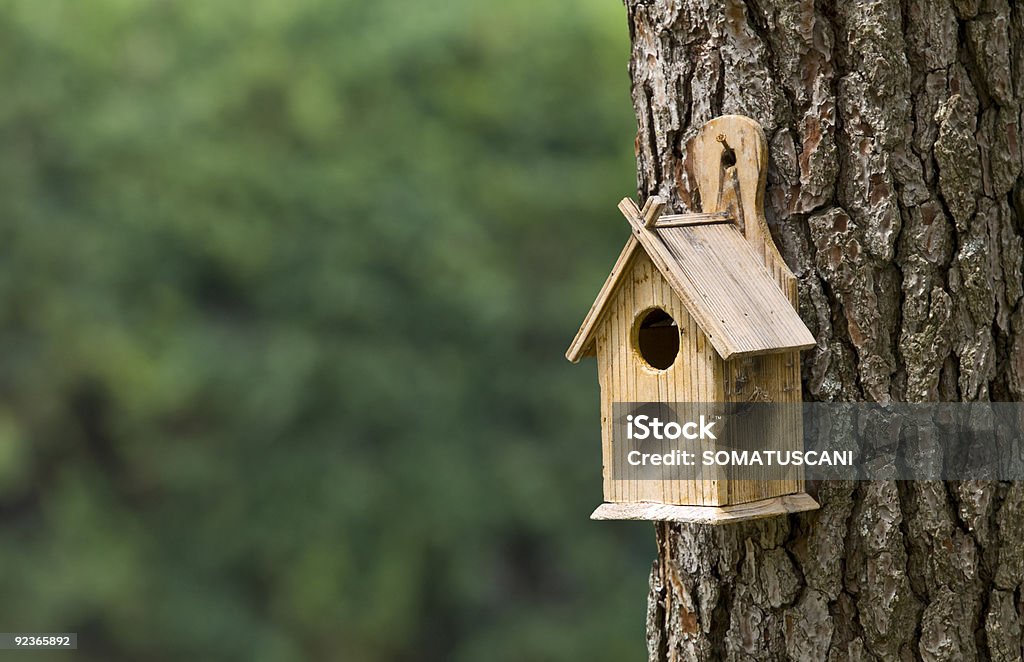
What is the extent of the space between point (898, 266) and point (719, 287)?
0.25 meters

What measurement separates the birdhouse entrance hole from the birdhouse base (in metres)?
0.24

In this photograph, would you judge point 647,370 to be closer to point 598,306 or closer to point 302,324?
point 598,306

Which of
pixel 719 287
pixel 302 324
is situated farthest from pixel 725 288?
pixel 302 324

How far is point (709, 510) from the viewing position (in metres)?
1.43

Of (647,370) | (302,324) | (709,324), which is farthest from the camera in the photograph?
(302,324)

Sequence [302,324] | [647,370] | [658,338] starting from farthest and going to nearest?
[302,324] < [658,338] < [647,370]

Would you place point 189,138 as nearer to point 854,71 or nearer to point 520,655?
point 520,655

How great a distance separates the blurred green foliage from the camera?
6391mm

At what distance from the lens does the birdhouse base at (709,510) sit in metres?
1.42

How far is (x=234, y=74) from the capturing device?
643 cm
